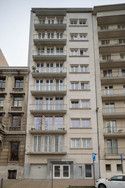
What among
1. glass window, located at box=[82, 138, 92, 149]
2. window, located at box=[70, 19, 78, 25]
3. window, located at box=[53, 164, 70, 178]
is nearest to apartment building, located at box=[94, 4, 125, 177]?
glass window, located at box=[82, 138, 92, 149]

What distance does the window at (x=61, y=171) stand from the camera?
1280 inches

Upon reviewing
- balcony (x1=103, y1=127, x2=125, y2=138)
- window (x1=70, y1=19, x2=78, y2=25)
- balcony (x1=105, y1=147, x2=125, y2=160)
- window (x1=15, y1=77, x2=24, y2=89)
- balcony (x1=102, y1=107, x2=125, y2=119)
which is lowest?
balcony (x1=105, y1=147, x2=125, y2=160)

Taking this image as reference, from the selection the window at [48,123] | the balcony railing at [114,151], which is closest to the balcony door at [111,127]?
the balcony railing at [114,151]

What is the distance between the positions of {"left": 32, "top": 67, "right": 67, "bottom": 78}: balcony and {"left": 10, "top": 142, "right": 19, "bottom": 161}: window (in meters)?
10.7

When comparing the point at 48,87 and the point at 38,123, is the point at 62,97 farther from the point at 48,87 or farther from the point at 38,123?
the point at 38,123

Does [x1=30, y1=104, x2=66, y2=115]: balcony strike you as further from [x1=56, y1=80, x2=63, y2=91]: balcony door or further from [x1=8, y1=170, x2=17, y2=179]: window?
[x1=8, y1=170, x2=17, y2=179]: window

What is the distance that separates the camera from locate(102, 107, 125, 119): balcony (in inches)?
1394

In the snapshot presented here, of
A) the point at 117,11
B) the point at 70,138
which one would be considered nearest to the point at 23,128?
the point at 70,138

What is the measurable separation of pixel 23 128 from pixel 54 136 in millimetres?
4504

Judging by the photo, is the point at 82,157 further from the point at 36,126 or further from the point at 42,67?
the point at 42,67

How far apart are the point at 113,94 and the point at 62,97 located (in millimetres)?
7735

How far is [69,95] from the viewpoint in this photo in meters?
36.7

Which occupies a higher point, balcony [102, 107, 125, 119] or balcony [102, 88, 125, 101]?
balcony [102, 88, 125, 101]

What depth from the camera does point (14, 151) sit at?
33594 millimetres
